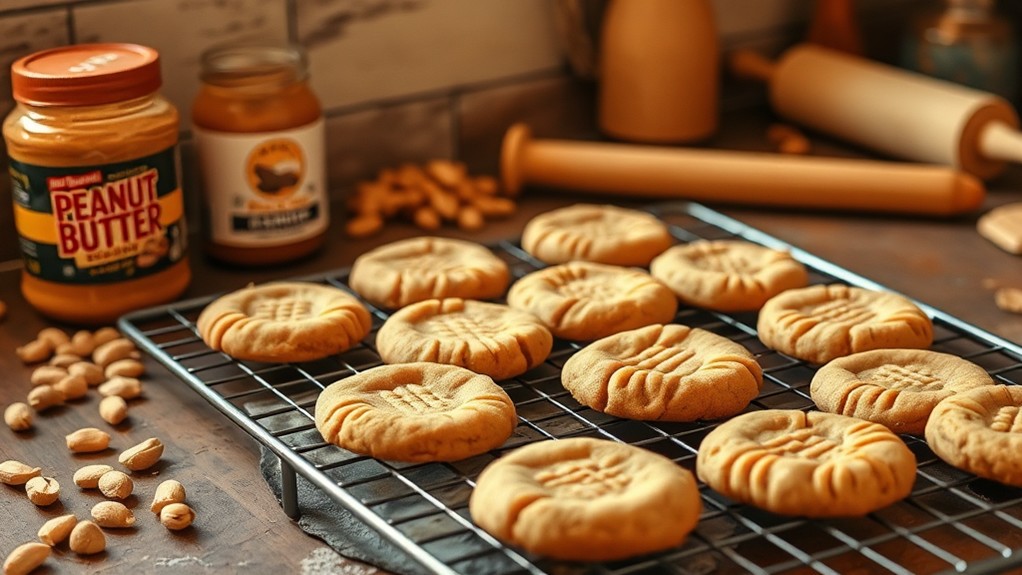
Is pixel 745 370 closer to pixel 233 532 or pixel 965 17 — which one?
pixel 233 532

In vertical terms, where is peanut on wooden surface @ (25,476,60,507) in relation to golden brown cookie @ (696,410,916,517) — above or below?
below

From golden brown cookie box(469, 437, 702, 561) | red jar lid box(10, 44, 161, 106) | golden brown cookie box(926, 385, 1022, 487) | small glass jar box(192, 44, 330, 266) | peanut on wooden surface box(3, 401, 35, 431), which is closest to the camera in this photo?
golden brown cookie box(469, 437, 702, 561)

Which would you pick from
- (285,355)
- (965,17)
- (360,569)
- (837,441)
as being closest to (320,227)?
(285,355)

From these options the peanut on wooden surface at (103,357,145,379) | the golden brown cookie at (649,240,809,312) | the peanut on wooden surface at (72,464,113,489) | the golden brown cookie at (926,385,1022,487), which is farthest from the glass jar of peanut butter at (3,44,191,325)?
the golden brown cookie at (926,385,1022,487)

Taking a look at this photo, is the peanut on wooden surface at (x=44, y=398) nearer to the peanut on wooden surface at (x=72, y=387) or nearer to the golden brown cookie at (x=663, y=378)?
the peanut on wooden surface at (x=72, y=387)

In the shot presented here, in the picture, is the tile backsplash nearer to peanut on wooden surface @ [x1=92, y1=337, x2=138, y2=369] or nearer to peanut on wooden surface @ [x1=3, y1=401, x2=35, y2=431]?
peanut on wooden surface @ [x1=92, y1=337, x2=138, y2=369]

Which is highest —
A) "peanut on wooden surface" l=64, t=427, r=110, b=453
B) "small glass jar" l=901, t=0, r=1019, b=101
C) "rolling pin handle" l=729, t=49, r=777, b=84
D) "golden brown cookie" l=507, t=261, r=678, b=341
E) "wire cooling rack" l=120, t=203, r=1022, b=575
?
"small glass jar" l=901, t=0, r=1019, b=101
